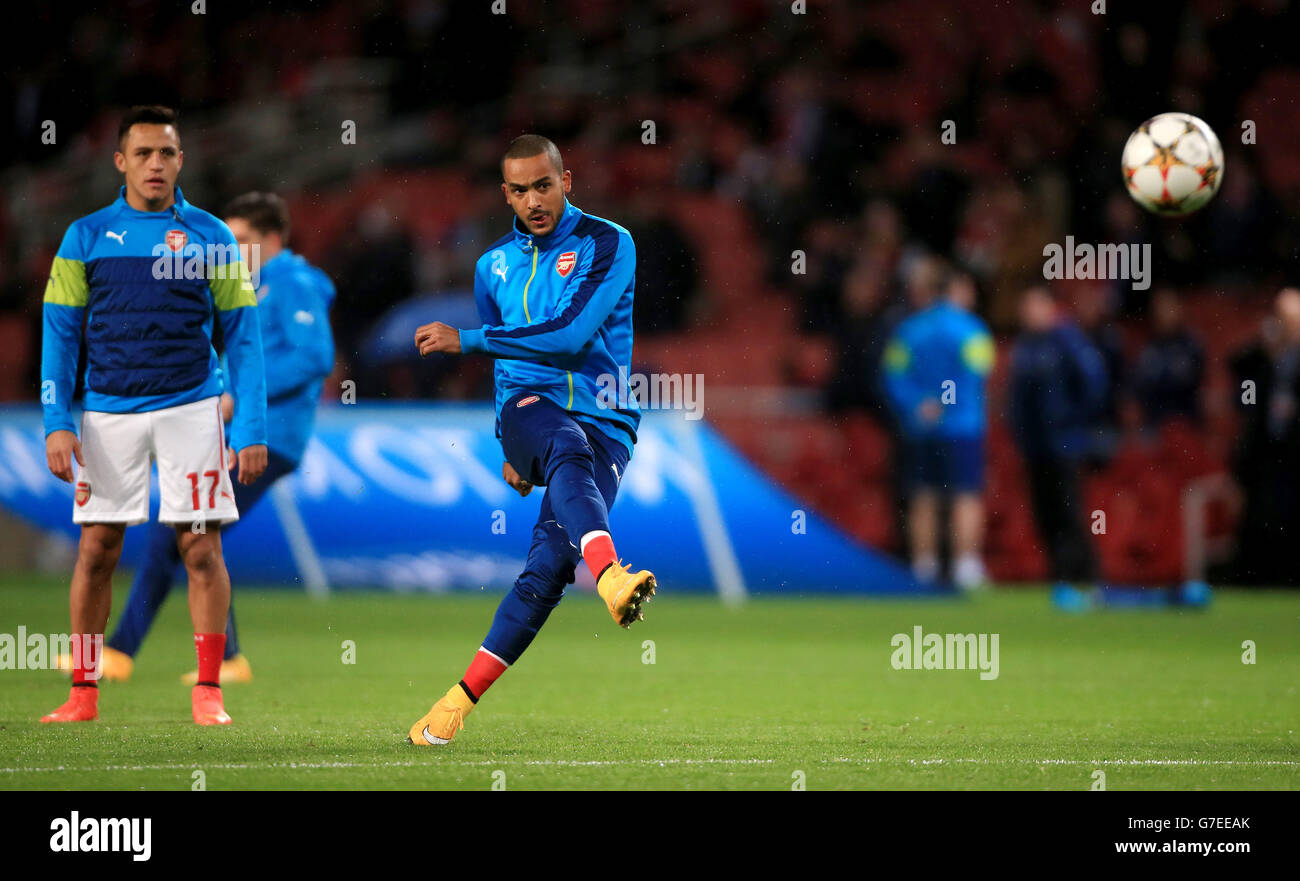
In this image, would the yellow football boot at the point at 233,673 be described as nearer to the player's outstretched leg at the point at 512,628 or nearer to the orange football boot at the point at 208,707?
the orange football boot at the point at 208,707

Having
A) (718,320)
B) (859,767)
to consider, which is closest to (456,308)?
(718,320)

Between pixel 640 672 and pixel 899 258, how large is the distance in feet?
26.4

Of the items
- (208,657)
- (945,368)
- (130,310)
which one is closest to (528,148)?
(130,310)

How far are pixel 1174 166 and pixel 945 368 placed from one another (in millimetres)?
4919

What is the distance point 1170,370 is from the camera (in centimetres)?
1420

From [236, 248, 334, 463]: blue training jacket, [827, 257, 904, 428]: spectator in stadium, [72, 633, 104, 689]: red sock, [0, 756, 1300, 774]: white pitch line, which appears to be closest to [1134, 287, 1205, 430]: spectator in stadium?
[827, 257, 904, 428]: spectator in stadium

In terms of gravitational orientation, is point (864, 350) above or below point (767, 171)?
below

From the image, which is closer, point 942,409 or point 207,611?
point 207,611

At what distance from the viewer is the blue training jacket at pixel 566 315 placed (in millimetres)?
5879

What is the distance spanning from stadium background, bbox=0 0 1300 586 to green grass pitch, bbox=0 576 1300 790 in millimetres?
2583

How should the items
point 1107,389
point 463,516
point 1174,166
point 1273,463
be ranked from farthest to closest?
point 1107,389
point 1273,463
point 463,516
point 1174,166

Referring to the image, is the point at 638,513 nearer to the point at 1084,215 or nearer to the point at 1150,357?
the point at 1150,357

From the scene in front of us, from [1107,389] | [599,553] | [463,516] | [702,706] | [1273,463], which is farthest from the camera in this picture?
[1107,389]

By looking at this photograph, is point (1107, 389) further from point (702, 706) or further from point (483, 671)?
point (483, 671)
